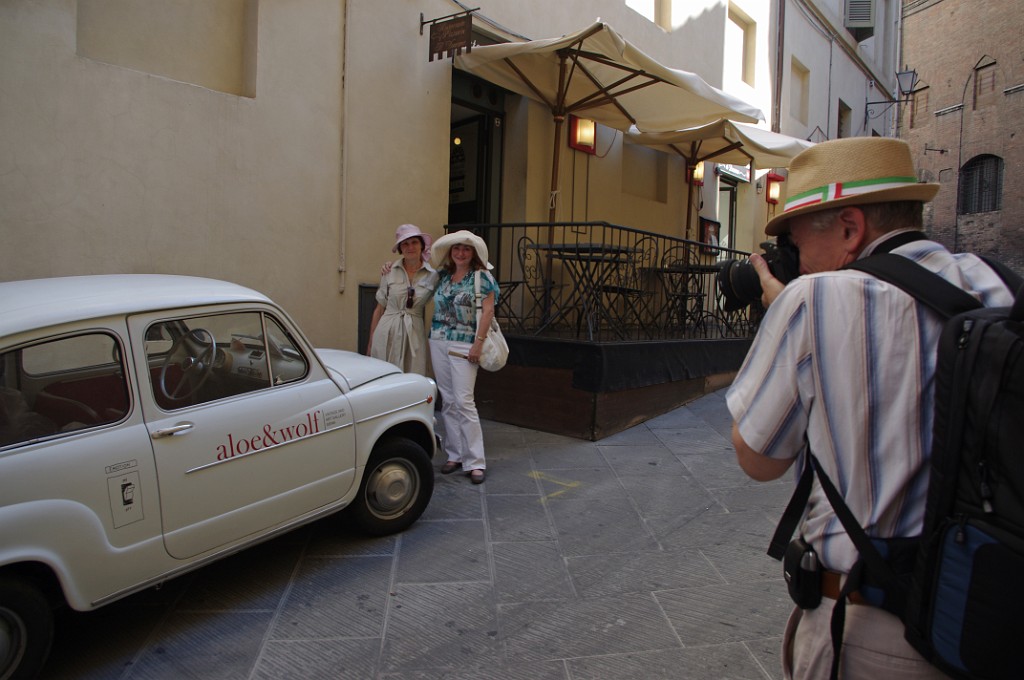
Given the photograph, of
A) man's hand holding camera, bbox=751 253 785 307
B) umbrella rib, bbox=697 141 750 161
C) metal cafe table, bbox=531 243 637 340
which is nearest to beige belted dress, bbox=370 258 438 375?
metal cafe table, bbox=531 243 637 340

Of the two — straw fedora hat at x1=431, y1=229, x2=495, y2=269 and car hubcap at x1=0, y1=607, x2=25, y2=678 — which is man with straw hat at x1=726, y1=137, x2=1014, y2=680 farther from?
straw fedora hat at x1=431, y1=229, x2=495, y2=269

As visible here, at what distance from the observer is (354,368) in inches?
161

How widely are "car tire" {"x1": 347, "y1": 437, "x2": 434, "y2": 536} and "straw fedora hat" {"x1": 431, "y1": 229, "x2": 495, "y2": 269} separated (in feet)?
5.46

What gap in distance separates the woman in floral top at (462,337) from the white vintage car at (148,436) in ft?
4.34

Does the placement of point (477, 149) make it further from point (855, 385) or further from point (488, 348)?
point (855, 385)

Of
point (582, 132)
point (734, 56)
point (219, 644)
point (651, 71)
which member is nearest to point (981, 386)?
point (219, 644)

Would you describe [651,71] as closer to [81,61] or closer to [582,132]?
[582,132]

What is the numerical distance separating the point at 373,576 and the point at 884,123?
23.2 m

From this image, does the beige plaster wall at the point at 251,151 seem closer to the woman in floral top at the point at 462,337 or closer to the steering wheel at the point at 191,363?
the woman in floral top at the point at 462,337

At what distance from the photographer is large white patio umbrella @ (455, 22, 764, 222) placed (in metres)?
6.70

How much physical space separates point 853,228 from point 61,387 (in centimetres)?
291

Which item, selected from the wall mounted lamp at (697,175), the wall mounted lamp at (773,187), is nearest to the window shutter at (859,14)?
the wall mounted lamp at (773,187)

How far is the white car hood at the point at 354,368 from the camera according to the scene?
3865 mm

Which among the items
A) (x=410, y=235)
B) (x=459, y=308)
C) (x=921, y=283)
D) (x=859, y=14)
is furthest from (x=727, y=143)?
(x=921, y=283)
